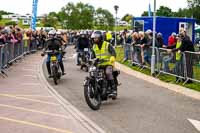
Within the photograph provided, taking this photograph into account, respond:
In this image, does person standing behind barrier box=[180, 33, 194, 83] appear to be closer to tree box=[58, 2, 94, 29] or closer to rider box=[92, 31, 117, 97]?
rider box=[92, 31, 117, 97]

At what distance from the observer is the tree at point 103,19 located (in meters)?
79.3

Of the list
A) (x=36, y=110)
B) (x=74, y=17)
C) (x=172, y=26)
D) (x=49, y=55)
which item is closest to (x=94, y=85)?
(x=36, y=110)

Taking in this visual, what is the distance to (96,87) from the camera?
1206cm

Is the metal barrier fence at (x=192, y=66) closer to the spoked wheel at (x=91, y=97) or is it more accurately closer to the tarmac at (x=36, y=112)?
the tarmac at (x=36, y=112)

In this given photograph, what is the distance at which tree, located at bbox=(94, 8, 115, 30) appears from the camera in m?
79.3

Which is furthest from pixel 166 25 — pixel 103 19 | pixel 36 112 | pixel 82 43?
pixel 103 19

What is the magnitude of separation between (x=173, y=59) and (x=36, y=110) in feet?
25.3

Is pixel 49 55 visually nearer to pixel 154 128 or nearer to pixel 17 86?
pixel 17 86

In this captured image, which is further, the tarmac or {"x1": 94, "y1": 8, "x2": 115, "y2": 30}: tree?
{"x1": 94, "y1": 8, "x2": 115, "y2": 30}: tree

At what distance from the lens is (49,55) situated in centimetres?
1817

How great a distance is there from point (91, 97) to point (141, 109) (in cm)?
125

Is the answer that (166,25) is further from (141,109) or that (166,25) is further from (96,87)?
(96,87)

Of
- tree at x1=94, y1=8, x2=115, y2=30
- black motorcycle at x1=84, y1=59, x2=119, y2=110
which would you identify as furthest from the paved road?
tree at x1=94, y1=8, x2=115, y2=30

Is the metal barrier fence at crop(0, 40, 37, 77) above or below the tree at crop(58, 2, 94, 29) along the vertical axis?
below
